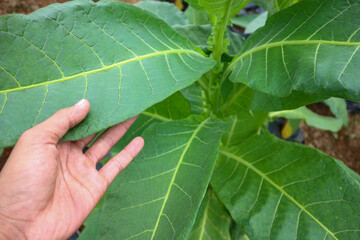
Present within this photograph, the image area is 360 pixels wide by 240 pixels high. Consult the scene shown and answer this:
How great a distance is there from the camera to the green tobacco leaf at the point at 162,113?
91 centimetres

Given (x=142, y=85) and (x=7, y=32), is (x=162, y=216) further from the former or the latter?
(x=7, y=32)

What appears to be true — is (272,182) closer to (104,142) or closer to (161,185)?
(161,185)

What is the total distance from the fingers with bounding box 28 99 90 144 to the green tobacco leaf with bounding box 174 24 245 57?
559mm

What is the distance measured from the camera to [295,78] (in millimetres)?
541

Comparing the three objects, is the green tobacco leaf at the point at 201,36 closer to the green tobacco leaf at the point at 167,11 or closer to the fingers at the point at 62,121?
the green tobacco leaf at the point at 167,11

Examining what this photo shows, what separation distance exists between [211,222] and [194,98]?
466mm

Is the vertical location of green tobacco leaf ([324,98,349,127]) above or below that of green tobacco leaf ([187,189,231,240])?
below

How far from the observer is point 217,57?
75cm

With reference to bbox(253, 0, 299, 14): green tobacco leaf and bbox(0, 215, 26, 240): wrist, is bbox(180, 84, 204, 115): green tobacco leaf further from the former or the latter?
bbox(0, 215, 26, 240): wrist

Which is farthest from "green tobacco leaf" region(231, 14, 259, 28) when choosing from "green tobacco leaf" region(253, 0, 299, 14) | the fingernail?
the fingernail

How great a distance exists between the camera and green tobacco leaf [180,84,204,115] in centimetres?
108

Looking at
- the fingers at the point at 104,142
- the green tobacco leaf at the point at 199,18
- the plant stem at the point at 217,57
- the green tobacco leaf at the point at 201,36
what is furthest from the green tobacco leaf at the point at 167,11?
the fingers at the point at 104,142

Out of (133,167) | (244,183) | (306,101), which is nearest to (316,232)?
(244,183)

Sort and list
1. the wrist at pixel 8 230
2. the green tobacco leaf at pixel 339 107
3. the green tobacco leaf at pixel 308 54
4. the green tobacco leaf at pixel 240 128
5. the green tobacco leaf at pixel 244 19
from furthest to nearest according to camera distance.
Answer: the green tobacco leaf at pixel 244 19
the green tobacco leaf at pixel 339 107
the green tobacco leaf at pixel 240 128
the wrist at pixel 8 230
the green tobacco leaf at pixel 308 54
